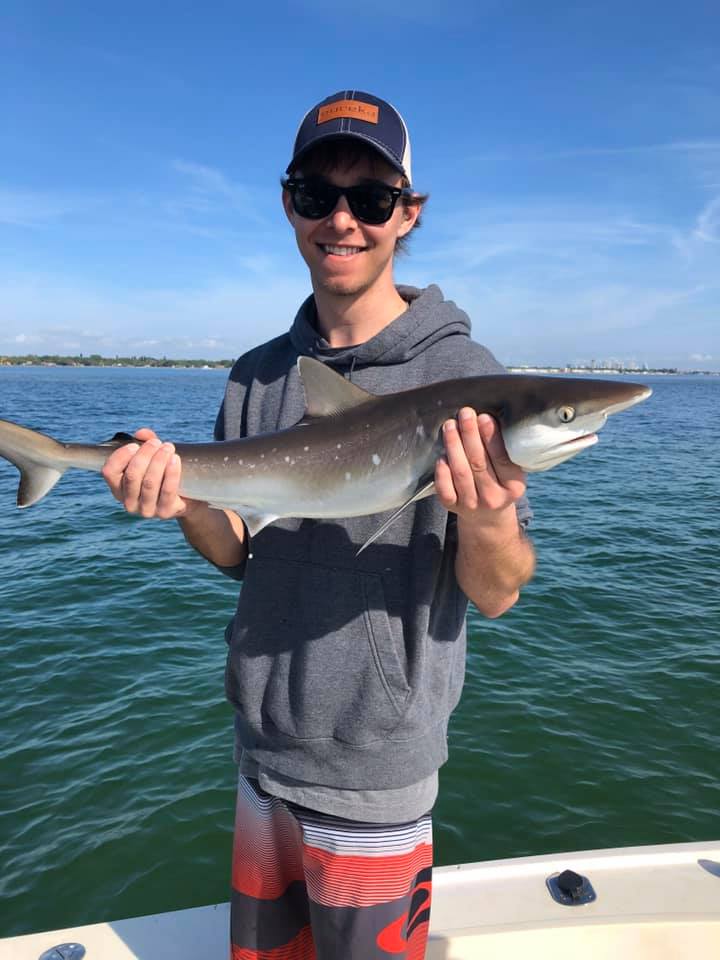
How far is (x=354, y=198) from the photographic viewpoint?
9.96ft

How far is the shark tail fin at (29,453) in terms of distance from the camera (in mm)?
3670

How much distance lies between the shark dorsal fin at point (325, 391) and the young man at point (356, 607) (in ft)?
0.53

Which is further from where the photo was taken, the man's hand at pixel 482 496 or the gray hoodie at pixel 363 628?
the gray hoodie at pixel 363 628

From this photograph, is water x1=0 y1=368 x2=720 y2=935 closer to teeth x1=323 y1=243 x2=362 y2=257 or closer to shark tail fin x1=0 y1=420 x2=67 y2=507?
shark tail fin x1=0 y1=420 x2=67 y2=507

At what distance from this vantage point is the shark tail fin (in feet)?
12.0

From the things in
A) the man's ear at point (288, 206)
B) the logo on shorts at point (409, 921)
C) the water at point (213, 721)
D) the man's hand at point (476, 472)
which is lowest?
the water at point (213, 721)

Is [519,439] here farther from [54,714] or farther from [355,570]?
[54,714]

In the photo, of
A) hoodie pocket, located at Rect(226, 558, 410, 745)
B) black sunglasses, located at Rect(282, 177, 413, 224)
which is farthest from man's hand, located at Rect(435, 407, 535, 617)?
black sunglasses, located at Rect(282, 177, 413, 224)

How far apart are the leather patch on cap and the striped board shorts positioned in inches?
120

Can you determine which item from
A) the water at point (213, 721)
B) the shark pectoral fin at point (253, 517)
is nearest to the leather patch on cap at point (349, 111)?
the shark pectoral fin at point (253, 517)

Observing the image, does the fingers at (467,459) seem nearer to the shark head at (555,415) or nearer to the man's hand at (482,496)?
the man's hand at (482,496)

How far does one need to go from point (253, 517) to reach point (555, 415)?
59.0 inches

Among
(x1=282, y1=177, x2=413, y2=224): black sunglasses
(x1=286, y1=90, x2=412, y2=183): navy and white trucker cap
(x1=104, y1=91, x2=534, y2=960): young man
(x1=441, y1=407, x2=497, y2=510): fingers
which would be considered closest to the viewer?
(x1=441, y1=407, x2=497, y2=510): fingers

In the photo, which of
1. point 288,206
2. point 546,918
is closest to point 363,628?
point 288,206
